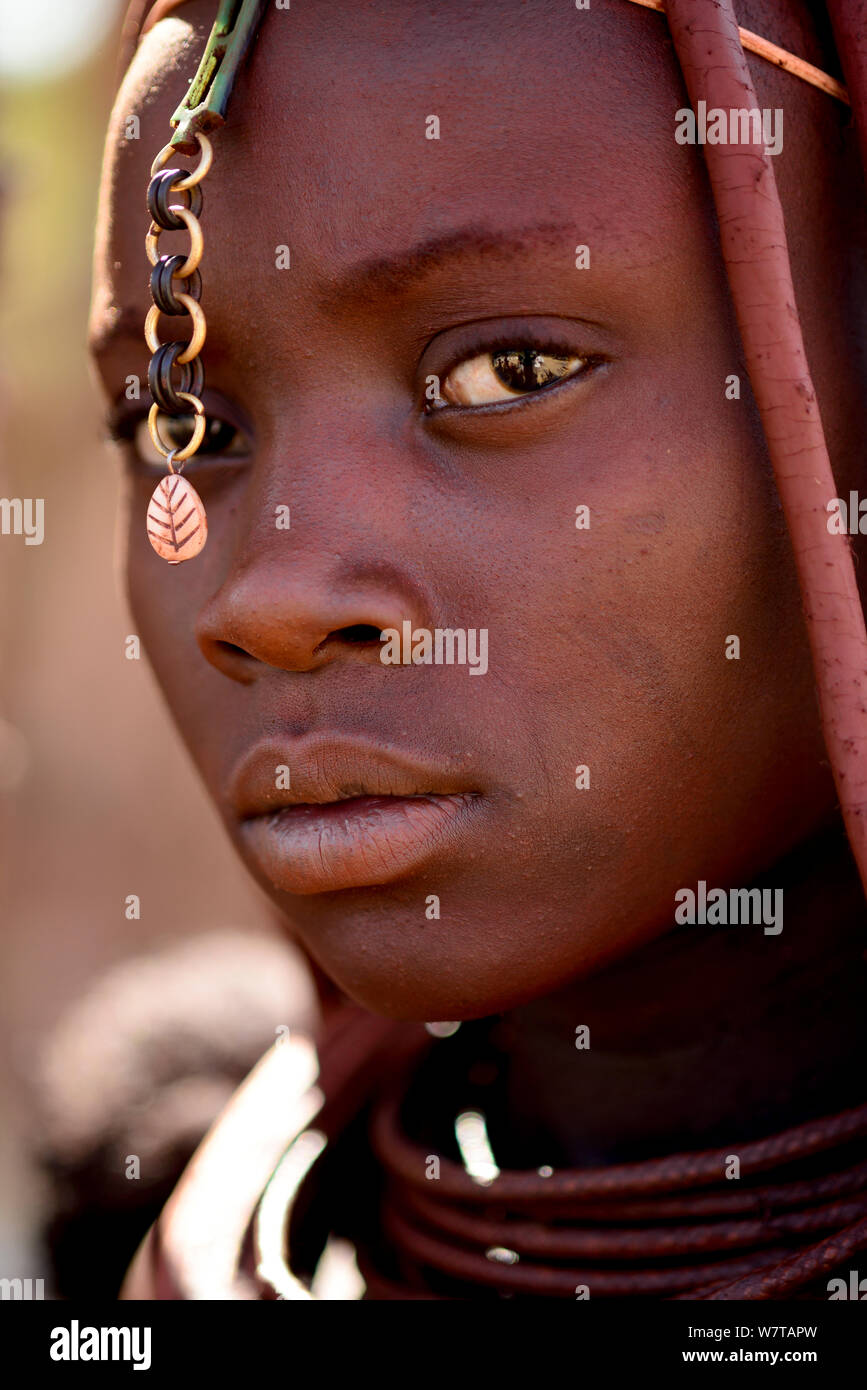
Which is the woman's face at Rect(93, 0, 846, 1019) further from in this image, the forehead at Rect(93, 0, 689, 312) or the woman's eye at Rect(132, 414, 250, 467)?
the woman's eye at Rect(132, 414, 250, 467)

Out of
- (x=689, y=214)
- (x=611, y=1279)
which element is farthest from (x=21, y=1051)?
(x=689, y=214)

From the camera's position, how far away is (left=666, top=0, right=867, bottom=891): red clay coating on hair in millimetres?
1122

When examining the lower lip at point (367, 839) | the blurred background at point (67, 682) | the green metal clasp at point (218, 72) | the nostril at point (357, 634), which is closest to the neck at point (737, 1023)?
the lower lip at point (367, 839)

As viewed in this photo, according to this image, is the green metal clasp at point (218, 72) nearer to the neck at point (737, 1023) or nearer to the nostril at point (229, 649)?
the nostril at point (229, 649)

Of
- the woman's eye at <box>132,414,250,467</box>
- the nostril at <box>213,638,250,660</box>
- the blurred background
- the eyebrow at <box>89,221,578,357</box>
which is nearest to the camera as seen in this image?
the eyebrow at <box>89,221,578,357</box>

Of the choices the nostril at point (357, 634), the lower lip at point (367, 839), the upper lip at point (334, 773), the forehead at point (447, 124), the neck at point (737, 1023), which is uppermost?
the forehead at point (447, 124)

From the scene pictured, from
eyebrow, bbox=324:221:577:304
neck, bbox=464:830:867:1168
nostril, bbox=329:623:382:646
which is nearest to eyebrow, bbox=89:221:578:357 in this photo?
eyebrow, bbox=324:221:577:304

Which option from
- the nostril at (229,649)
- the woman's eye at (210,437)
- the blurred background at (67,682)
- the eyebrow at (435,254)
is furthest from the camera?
the blurred background at (67,682)

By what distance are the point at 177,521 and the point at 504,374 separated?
0.31m

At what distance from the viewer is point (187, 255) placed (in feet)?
4.01

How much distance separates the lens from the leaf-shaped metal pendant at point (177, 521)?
3.93 feet

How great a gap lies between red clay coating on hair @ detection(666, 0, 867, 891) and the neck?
239 millimetres

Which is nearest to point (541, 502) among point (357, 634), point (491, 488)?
point (491, 488)
